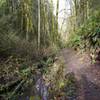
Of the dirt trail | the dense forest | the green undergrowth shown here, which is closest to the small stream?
the dense forest

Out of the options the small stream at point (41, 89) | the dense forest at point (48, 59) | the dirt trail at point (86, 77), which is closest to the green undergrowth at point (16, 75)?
the dense forest at point (48, 59)

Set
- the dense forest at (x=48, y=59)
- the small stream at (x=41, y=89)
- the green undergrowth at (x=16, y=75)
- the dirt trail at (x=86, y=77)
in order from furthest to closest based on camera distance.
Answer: the green undergrowth at (x=16, y=75) < the dense forest at (x=48, y=59) < the small stream at (x=41, y=89) < the dirt trail at (x=86, y=77)

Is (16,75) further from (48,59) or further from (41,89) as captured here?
(48,59)

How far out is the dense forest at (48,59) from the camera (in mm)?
5302

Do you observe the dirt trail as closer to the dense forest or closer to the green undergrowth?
the dense forest

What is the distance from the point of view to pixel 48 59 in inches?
388

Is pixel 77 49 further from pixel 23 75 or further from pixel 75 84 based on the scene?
pixel 75 84

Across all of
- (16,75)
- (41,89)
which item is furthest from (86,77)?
(16,75)

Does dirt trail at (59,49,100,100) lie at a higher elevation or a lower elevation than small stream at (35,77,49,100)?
higher

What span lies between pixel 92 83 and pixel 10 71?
9.91ft

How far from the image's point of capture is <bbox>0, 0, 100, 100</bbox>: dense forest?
5.30m

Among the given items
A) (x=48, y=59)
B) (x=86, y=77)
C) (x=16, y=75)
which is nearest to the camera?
(x=86, y=77)

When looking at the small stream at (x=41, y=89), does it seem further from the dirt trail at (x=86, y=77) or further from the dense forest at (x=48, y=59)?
the dirt trail at (x=86, y=77)

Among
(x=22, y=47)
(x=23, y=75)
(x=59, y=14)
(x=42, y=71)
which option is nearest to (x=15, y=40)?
(x=22, y=47)
